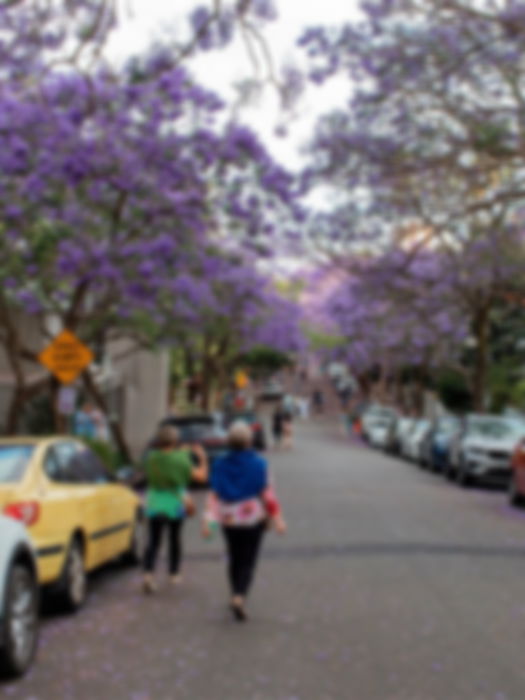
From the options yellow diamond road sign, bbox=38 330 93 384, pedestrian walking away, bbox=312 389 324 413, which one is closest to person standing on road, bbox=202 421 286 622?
yellow diamond road sign, bbox=38 330 93 384

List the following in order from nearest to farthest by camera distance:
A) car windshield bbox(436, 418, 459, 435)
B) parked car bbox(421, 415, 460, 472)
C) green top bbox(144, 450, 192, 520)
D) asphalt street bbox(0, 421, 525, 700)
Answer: asphalt street bbox(0, 421, 525, 700) < green top bbox(144, 450, 192, 520) < parked car bbox(421, 415, 460, 472) < car windshield bbox(436, 418, 459, 435)

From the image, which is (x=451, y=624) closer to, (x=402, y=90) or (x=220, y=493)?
(x=220, y=493)

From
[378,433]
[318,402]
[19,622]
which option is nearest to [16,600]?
[19,622]

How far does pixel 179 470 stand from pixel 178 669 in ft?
11.7

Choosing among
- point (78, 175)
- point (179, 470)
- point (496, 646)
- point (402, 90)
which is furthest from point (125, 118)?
point (496, 646)

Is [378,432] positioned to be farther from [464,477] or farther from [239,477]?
[239,477]

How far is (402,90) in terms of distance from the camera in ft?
62.1

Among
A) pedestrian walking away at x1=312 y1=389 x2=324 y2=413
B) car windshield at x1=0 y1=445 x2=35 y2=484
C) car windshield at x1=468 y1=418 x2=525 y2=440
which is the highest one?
pedestrian walking away at x1=312 y1=389 x2=324 y2=413

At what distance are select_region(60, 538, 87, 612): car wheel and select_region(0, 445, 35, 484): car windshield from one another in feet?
2.57

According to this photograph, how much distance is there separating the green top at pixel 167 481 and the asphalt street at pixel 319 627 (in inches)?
29.4

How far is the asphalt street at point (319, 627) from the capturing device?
6859mm

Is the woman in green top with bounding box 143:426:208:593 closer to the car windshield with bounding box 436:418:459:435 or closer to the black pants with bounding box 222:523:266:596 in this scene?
the black pants with bounding box 222:523:266:596

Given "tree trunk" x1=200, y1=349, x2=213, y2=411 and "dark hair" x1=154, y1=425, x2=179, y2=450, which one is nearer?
"dark hair" x1=154, y1=425, x2=179, y2=450

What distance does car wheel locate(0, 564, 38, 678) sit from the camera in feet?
21.9
